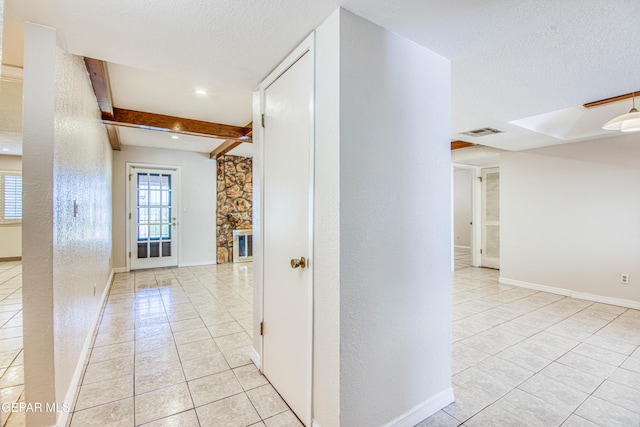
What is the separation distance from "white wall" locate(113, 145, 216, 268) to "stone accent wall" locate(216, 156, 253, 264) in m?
0.14

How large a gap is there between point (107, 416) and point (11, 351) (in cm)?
154

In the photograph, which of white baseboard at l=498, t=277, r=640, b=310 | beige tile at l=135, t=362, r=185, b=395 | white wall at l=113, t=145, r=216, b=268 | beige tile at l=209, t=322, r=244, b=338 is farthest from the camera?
white wall at l=113, t=145, r=216, b=268

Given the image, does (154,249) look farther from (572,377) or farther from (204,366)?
(572,377)

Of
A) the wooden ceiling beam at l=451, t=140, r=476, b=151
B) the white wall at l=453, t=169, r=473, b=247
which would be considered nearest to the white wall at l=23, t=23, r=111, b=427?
the wooden ceiling beam at l=451, t=140, r=476, b=151

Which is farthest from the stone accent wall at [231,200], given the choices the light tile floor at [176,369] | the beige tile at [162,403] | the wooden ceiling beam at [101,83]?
the beige tile at [162,403]

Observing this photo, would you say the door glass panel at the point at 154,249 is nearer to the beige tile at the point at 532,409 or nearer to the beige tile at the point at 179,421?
the beige tile at the point at 179,421

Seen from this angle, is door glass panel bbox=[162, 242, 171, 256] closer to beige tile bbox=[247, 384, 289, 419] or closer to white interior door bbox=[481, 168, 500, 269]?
beige tile bbox=[247, 384, 289, 419]

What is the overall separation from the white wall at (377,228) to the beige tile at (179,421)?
2.49 feet

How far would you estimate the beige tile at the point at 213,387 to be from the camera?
6.41 feet

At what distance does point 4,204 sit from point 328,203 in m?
8.51

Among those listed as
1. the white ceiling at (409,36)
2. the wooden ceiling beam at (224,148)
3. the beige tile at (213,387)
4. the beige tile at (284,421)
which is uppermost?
the wooden ceiling beam at (224,148)

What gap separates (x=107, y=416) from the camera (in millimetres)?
1782

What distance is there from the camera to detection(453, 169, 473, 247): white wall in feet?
28.0

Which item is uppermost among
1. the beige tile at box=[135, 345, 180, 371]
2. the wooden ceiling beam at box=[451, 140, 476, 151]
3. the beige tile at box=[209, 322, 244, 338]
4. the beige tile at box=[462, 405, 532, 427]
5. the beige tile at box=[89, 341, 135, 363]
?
the wooden ceiling beam at box=[451, 140, 476, 151]
